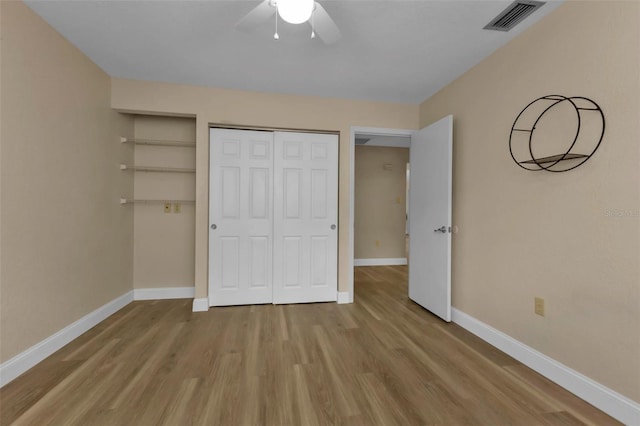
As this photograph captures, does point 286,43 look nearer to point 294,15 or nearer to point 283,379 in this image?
point 294,15

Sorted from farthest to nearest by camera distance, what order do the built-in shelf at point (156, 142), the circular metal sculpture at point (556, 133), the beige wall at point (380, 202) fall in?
the beige wall at point (380, 202) < the built-in shelf at point (156, 142) < the circular metal sculpture at point (556, 133)

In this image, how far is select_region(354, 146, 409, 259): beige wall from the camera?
595 cm

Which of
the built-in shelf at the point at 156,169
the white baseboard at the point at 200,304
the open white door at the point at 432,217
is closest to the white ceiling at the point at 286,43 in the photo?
the open white door at the point at 432,217

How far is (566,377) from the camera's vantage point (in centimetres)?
192

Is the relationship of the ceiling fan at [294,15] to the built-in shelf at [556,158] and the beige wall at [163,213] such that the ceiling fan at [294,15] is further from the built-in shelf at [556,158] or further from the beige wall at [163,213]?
the beige wall at [163,213]

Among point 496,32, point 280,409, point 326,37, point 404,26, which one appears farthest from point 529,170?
point 280,409

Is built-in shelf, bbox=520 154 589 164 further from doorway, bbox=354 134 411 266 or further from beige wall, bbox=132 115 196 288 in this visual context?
doorway, bbox=354 134 411 266

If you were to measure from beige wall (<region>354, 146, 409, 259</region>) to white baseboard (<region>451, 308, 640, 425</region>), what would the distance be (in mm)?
3275

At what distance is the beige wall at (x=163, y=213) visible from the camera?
3.62 m

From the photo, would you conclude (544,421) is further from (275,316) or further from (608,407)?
(275,316)

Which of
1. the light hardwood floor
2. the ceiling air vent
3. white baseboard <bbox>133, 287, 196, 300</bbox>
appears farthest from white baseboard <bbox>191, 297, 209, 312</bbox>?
the ceiling air vent

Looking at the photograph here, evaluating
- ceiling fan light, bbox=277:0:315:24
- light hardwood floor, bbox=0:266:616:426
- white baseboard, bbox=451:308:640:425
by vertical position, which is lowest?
light hardwood floor, bbox=0:266:616:426

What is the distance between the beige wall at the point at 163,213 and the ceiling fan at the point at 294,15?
2249mm

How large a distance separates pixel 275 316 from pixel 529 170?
2652mm
